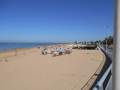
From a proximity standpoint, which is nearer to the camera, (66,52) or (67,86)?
(67,86)

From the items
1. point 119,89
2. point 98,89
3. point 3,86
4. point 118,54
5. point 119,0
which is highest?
point 119,0

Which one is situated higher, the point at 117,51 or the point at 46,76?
the point at 117,51

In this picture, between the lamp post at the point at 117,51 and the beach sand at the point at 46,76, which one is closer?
the lamp post at the point at 117,51

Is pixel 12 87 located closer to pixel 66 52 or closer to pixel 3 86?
pixel 3 86

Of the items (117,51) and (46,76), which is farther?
(46,76)

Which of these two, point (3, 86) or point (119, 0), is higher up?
point (119, 0)

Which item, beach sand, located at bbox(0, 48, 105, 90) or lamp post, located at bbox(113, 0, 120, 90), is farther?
beach sand, located at bbox(0, 48, 105, 90)

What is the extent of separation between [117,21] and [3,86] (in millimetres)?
7603

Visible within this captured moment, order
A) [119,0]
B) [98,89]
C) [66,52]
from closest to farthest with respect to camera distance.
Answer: [119,0]
[98,89]
[66,52]

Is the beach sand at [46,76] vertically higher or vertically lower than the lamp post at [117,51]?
lower

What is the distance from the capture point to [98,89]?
4621mm

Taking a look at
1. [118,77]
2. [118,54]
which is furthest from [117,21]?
Result: [118,77]

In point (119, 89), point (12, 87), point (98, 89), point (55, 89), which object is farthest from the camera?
point (12, 87)

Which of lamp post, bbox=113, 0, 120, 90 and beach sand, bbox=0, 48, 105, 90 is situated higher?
lamp post, bbox=113, 0, 120, 90
